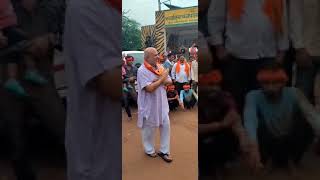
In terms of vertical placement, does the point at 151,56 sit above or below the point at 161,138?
above

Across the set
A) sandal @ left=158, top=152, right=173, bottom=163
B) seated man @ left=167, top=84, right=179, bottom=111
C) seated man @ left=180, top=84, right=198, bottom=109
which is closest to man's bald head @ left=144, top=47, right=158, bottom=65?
sandal @ left=158, top=152, right=173, bottom=163

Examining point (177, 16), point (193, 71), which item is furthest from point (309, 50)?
point (177, 16)

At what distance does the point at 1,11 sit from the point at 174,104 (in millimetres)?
6392

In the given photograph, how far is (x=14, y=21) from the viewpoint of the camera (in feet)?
6.60

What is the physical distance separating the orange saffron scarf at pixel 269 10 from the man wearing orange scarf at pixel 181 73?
6.70 meters

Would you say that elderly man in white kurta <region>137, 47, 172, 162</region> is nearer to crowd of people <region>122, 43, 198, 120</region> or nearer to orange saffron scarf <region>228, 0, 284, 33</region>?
orange saffron scarf <region>228, 0, 284, 33</region>

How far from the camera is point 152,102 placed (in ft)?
15.2

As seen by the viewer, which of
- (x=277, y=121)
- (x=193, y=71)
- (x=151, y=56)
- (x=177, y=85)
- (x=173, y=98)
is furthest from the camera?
(x=193, y=71)

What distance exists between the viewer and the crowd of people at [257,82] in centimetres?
209

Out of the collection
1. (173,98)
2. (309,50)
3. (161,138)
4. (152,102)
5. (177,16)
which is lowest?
(161,138)

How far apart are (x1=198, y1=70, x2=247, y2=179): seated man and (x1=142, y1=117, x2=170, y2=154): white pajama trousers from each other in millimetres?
2558

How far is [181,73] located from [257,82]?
682cm

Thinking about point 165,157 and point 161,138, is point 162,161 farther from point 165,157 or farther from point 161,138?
point 161,138

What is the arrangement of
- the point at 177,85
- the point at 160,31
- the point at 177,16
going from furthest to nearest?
the point at 177,16 < the point at 160,31 < the point at 177,85
